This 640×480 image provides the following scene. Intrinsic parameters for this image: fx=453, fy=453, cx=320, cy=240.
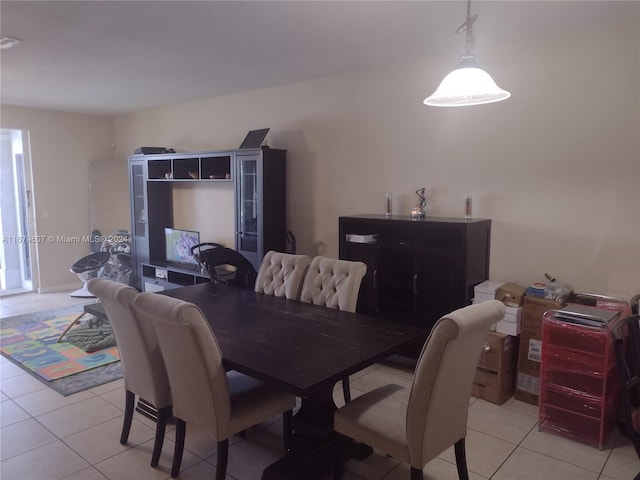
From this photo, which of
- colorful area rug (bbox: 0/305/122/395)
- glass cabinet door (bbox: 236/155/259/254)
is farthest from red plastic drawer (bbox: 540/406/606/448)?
colorful area rug (bbox: 0/305/122/395)

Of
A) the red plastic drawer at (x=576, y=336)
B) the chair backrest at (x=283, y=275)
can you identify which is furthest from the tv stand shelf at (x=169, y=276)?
the red plastic drawer at (x=576, y=336)

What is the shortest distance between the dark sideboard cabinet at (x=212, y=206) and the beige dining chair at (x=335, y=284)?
156 cm

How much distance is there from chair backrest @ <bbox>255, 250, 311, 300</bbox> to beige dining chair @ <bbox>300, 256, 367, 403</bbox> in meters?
0.06

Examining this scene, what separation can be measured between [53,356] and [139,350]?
2.25 metres

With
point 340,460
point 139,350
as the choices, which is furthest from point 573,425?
point 139,350

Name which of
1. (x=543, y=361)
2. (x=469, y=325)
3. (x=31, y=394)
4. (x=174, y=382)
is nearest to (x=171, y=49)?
(x=174, y=382)

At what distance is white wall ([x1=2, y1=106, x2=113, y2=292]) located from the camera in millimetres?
6293

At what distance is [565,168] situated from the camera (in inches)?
124

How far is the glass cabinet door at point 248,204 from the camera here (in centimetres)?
462

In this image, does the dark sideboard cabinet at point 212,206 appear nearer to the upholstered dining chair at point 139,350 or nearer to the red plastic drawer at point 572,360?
the upholstered dining chair at point 139,350

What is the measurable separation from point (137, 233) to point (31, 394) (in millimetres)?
3136

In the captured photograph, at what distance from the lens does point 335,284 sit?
9.77 feet

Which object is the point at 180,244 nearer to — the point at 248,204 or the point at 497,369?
the point at 248,204

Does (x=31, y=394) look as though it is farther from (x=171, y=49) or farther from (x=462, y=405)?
(x=462, y=405)
